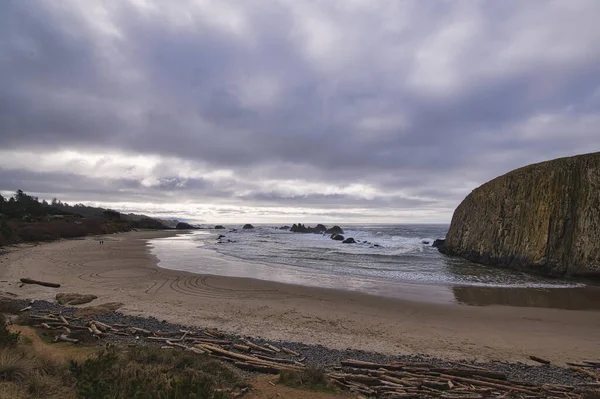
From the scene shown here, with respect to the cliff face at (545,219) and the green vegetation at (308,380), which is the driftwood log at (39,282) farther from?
the cliff face at (545,219)

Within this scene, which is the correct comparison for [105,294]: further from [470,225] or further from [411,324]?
[470,225]

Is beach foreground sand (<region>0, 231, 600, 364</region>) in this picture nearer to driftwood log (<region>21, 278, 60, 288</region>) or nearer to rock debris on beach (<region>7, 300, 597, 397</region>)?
driftwood log (<region>21, 278, 60, 288</region>)

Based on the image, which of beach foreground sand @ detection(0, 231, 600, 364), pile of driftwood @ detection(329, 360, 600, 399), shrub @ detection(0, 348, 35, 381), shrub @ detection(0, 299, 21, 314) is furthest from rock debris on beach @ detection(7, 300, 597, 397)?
shrub @ detection(0, 348, 35, 381)

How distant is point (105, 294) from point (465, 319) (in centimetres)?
1355

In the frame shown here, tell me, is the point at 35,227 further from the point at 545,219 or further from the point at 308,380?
the point at 545,219

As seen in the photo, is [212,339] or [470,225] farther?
[470,225]

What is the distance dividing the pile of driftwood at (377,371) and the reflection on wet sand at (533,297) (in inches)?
256

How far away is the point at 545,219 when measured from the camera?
21.9m

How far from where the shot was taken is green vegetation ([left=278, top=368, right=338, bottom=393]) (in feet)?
17.8

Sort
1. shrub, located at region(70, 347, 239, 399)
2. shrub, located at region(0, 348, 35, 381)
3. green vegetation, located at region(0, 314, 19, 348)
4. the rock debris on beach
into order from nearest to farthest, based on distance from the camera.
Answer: shrub, located at region(70, 347, 239, 399)
shrub, located at region(0, 348, 35, 381)
green vegetation, located at region(0, 314, 19, 348)
the rock debris on beach

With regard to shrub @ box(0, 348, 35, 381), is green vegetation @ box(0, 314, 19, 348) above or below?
below

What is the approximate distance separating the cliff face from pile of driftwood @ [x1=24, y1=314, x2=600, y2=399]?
53.0 feet

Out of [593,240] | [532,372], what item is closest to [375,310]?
[532,372]

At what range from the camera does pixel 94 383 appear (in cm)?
397
